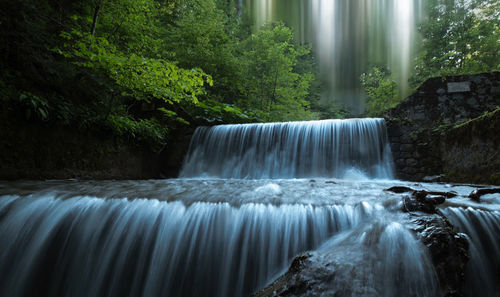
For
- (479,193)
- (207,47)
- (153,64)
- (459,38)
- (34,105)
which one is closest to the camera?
(479,193)

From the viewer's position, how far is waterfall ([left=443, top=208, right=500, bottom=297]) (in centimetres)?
150

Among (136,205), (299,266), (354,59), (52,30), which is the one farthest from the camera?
(354,59)

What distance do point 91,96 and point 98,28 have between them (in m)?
2.34

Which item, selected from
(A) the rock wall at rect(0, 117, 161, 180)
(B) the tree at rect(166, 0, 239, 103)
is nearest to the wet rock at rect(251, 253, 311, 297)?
(A) the rock wall at rect(0, 117, 161, 180)

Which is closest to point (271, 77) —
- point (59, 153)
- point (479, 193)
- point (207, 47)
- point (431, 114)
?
point (207, 47)

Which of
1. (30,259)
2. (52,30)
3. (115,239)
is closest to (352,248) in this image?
(115,239)

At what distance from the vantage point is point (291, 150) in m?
6.32

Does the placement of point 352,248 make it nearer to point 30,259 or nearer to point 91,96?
point 30,259

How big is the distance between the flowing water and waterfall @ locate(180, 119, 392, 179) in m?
3.39

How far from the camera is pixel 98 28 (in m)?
5.95

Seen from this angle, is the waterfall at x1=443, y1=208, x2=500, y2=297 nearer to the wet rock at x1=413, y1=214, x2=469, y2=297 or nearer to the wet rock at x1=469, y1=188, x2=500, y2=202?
the wet rock at x1=413, y1=214, x2=469, y2=297

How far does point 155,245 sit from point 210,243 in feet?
1.69

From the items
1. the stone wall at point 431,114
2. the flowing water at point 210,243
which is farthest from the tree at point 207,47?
the flowing water at point 210,243

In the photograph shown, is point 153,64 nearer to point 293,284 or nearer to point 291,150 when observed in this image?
point 291,150
